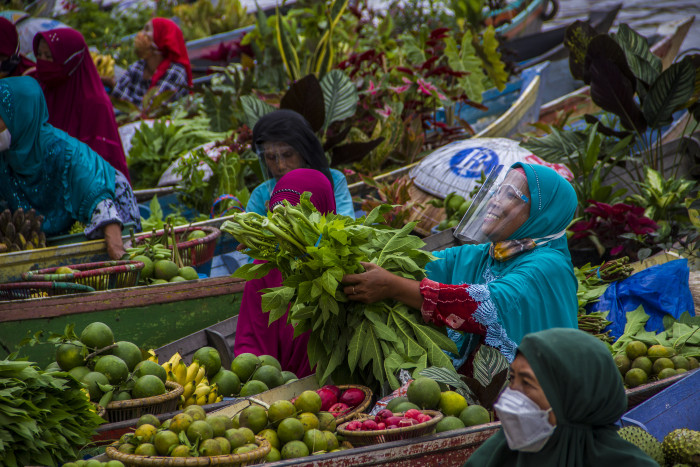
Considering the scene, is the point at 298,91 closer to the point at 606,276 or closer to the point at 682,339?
the point at 606,276

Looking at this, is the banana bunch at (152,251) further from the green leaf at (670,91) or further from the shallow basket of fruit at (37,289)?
the green leaf at (670,91)

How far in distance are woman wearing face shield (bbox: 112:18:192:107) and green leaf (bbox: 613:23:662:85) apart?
4.74 m

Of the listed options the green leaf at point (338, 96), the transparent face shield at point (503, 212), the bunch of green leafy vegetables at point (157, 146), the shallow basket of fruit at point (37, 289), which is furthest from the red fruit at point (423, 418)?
the bunch of green leafy vegetables at point (157, 146)

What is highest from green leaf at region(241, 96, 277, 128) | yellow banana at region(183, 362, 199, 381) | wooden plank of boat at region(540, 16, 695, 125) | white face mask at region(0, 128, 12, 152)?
white face mask at region(0, 128, 12, 152)

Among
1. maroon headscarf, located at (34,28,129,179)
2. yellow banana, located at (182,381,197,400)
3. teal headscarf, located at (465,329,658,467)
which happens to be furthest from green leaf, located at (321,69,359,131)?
teal headscarf, located at (465,329,658,467)

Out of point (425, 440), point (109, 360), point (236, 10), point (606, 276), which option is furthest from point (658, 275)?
point (236, 10)

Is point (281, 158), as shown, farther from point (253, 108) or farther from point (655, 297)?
point (655, 297)

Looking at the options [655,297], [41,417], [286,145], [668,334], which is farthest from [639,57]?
[41,417]

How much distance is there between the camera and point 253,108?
20.7ft

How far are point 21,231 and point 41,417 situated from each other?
2517 mm

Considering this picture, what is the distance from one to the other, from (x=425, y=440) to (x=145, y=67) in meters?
7.37

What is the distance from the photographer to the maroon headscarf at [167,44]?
8.46 m

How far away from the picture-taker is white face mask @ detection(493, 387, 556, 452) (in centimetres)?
187

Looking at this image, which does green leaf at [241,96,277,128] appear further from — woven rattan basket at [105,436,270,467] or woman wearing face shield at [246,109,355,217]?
woven rattan basket at [105,436,270,467]
